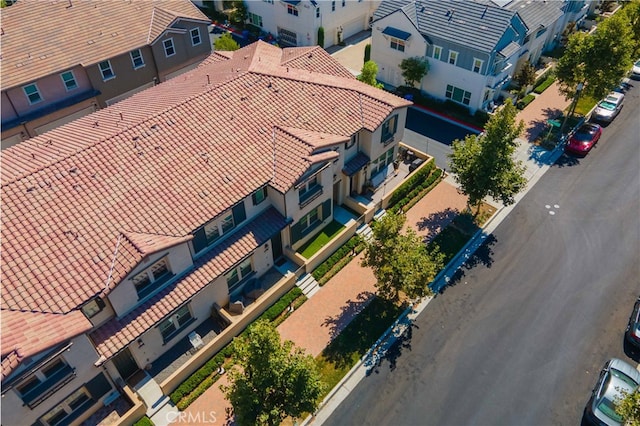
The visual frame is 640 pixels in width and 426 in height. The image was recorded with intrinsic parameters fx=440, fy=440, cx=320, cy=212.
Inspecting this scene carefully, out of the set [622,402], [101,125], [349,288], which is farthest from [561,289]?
[101,125]

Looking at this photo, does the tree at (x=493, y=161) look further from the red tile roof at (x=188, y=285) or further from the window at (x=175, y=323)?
Result: the window at (x=175, y=323)

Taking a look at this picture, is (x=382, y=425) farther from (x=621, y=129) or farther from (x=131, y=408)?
(x=621, y=129)

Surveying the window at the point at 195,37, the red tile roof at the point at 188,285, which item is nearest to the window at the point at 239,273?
the red tile roof at the point at 188,285

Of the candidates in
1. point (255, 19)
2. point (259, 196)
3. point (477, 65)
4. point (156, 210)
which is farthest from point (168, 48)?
point (477, 65)

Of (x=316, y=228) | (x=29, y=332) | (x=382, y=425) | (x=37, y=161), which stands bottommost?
(x=382, y=425)

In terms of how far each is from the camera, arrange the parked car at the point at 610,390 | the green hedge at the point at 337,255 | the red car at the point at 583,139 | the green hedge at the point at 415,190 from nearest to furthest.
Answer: the parked car at the point at 610,390 → the green hedge at the point at 337,255 → the green hedge at the point at 415,190 → the red car at the point at 583,139

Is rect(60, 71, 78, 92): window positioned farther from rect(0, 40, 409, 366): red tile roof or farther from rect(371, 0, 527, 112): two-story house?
rect(371, 0, 527, 112): two-story house
